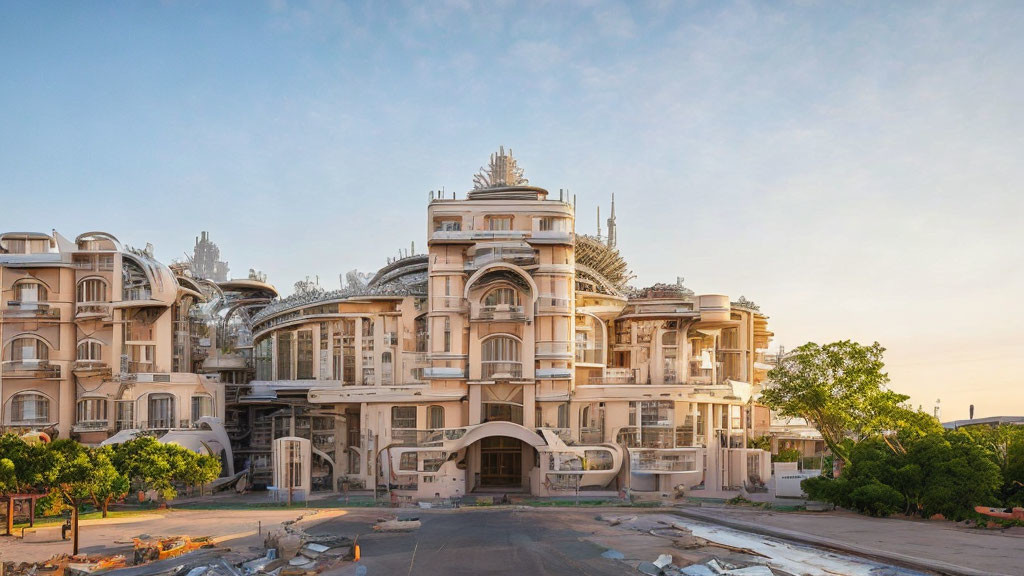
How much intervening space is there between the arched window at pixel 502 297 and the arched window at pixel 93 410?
2726 cm

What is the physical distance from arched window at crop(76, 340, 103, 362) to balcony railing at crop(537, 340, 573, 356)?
101ft

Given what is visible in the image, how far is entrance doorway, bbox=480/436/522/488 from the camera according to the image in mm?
58250

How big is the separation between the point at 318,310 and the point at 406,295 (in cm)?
735

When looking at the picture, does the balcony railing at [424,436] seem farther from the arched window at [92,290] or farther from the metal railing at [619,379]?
the arched window at [92,290]

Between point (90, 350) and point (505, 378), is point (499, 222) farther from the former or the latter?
point (90, 350)

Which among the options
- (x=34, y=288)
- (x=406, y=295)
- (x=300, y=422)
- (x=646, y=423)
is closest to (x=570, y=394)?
(x=646, y=423)

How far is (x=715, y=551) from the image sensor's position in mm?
31156

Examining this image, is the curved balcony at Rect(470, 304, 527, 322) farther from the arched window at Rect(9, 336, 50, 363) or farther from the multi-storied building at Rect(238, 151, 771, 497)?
the arched window at Rect(9, 336, 50, 363)

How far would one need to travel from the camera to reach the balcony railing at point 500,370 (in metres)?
54.6

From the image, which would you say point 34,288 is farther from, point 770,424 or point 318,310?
point 770,424

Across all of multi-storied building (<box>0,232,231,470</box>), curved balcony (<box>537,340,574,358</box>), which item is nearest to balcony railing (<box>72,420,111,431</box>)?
multi-storied building (<box>0,232,231,470</box>)

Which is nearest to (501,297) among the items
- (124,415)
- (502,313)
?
(502,313)

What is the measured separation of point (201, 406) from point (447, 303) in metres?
19.0

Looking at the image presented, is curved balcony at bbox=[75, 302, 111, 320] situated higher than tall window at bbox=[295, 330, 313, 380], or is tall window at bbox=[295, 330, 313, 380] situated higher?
curved balcony at bbox=[75, 302, 111, 320]
